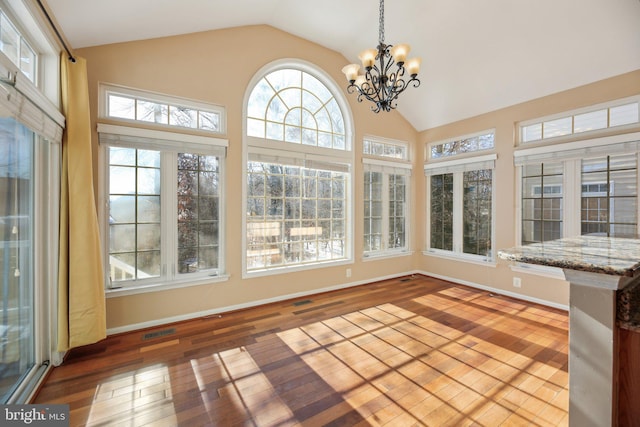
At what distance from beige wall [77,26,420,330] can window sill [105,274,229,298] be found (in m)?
0.05

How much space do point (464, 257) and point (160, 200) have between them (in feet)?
15.6

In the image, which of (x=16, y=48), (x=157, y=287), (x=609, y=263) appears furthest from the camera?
(x=157, y=287)

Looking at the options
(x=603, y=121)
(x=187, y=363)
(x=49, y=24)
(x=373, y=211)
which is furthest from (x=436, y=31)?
(x=187, y=363)

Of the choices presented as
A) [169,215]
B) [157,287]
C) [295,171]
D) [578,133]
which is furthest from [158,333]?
[578,133]

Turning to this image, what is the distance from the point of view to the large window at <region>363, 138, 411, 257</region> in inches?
192

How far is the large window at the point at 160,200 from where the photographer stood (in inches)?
116

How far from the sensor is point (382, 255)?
5016mm

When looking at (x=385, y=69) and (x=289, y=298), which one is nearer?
(x=385, y=69)

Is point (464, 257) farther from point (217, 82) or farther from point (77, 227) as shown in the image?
point (77, 227)

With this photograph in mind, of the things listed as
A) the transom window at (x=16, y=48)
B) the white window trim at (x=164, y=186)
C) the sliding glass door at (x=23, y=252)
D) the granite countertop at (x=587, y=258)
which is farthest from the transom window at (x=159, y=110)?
the granite countertop at (x=587, y=258)

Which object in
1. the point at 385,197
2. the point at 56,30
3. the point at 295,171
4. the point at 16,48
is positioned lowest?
the point at 385,197

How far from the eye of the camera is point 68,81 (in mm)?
2402

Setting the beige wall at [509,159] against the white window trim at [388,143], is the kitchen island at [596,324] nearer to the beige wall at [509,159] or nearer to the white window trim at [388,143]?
the beige wall at [509,159]

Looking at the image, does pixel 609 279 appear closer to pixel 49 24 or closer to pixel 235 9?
pixel 49 24
